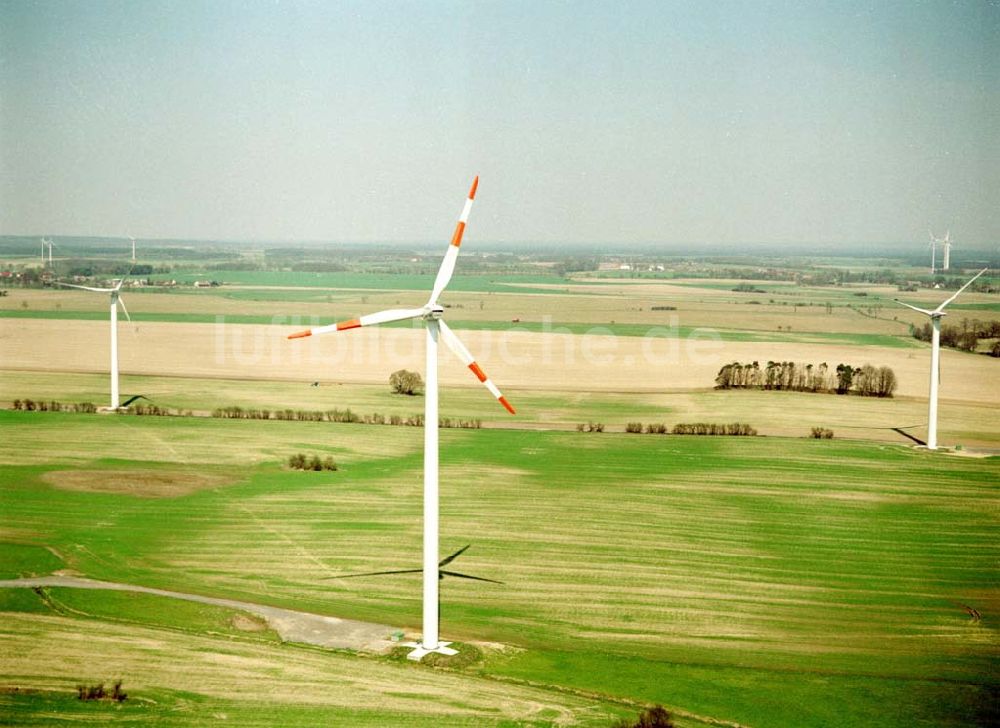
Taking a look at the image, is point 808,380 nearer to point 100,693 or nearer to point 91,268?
point 100,693

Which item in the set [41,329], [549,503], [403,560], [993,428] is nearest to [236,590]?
[403,560]

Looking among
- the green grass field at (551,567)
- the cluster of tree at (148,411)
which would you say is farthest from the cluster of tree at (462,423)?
the cluster of tree at (148,411)

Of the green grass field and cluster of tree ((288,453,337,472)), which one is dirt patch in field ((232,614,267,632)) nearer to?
the green grass field

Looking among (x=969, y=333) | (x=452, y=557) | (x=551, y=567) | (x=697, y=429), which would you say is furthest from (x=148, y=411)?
(x=969, y=333)

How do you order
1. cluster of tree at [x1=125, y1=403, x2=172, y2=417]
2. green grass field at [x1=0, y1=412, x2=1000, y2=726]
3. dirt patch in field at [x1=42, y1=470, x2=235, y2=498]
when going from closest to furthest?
1. green grass field at [x1=0, y1=412, x2=1000, y2=726]
2. dirt patch in field at [x1=42, y1=470, x2=235, y2=498]
3. cluster of tree at [x1=125, y1=403, x2=172, y2=417]

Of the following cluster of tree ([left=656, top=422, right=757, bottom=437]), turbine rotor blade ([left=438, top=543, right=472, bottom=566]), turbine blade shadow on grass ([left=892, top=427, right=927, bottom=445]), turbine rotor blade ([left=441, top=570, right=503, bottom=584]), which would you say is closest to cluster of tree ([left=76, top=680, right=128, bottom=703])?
turbine rotor blade ([left=441, top=570, right=503, bottom=584])

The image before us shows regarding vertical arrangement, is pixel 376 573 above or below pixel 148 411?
below

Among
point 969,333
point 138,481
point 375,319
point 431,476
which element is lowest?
point 138,481

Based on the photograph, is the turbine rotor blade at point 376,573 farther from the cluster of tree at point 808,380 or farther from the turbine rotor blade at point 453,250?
the cluster of tree at point 808,380
